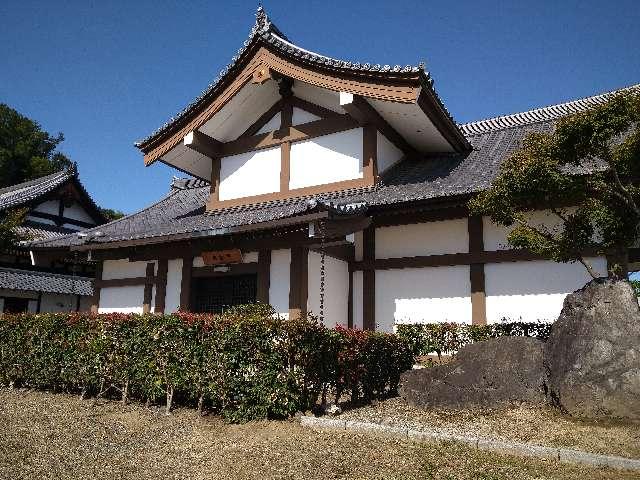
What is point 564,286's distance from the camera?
9992mm

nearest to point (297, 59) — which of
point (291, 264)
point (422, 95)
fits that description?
point (422, 95)

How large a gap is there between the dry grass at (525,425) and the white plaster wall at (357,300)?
430cm

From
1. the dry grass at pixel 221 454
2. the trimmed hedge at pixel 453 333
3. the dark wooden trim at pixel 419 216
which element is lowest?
the dry grass at pixel 221 454

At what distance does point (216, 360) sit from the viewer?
7.21 meters

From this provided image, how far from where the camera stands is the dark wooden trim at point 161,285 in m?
13.2

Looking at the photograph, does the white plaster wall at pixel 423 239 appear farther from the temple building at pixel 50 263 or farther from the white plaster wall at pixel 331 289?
the temple building at pixel 50 263

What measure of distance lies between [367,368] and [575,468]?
147 inches

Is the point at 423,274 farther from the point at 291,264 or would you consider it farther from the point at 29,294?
the point at 29,294

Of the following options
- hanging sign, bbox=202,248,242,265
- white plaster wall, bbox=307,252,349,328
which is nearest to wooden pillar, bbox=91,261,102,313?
hanging sign, bbox=202,248,242,265

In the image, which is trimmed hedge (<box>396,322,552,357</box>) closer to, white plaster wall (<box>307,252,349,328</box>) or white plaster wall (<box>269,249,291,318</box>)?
white plaster wall (<box>307,252,349,328</box>)

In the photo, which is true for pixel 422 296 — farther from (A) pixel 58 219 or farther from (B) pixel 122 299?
(A) pixel 58 219

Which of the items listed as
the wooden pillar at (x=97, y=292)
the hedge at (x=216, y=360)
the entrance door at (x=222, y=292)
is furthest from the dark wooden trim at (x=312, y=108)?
the wooden pillar at (x=97, y=292)

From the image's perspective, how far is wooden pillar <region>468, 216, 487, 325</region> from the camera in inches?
416

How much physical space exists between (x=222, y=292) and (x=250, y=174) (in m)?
3.83
